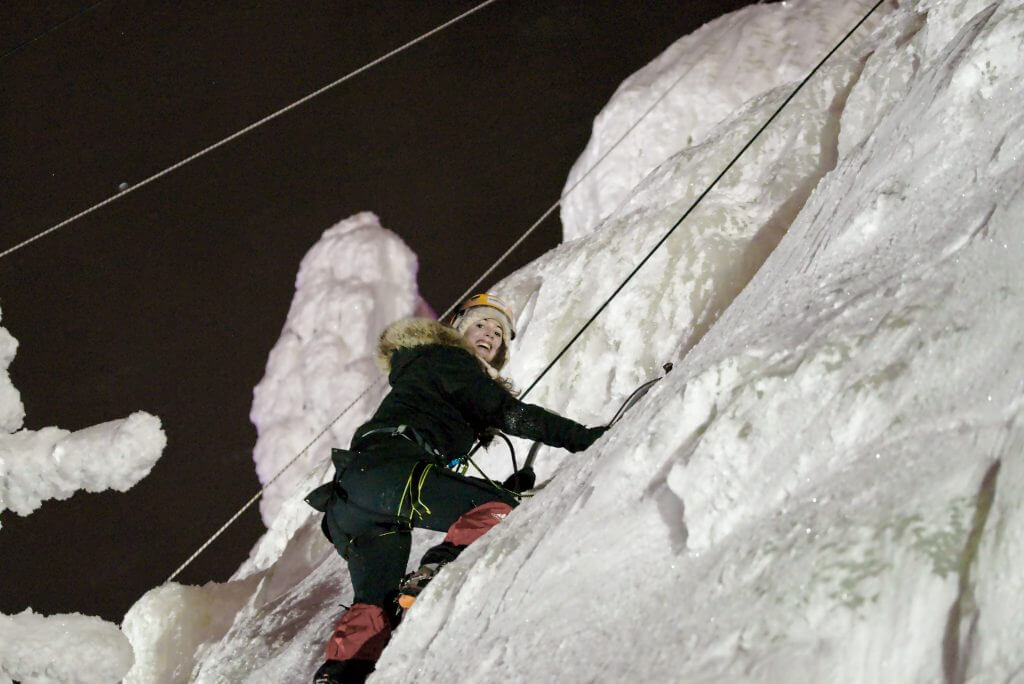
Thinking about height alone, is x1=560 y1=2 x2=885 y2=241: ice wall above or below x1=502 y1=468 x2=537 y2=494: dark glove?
above

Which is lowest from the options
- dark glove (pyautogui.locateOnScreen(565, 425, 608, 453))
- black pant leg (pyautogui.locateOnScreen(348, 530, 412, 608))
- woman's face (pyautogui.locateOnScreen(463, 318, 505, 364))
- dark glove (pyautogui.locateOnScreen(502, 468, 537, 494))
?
dark glove (pyautogui.locateOnScreen(502, 468, 537, 494))

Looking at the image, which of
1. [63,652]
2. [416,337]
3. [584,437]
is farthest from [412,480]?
[63,652]

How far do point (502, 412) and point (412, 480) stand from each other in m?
0.44

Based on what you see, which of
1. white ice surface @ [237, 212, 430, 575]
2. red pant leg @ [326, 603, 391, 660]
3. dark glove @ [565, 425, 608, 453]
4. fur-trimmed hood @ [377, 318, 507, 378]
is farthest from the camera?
white ice surface @ [237, 212, 430, 575]

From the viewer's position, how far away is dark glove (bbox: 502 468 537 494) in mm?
3666

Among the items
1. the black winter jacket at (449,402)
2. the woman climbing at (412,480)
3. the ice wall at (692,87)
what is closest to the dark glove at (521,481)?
the woman climbing at (412,480)

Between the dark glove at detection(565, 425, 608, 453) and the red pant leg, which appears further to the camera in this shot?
the dark glove at detection(565, 425, 608, 453)

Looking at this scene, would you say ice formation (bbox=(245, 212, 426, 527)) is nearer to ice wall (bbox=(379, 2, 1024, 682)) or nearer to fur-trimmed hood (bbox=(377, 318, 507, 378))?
fur-trimmed hood (bbox=(377, 318, 507, 378))

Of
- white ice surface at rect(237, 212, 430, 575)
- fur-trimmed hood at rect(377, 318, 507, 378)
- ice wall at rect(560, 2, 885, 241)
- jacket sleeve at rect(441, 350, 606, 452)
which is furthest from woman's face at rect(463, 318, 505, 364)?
white ice surface at rect(237, 212, 430, 575)

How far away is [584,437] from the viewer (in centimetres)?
317

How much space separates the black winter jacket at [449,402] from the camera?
323cm

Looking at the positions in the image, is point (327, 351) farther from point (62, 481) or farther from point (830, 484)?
point (830, 484)

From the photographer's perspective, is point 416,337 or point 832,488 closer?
point 832,488

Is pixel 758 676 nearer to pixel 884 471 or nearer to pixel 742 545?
pixel 742 545
